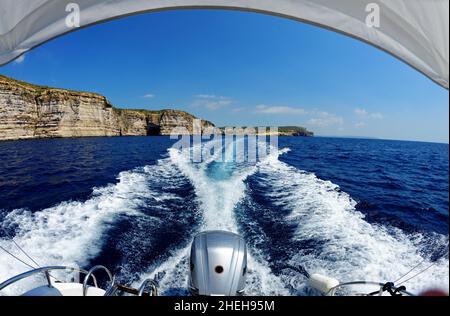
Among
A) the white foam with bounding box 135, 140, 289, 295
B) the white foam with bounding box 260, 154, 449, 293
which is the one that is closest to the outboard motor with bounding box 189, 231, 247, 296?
the white foam with bounding box 135, 140, 289, 295

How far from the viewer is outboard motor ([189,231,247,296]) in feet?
6.92

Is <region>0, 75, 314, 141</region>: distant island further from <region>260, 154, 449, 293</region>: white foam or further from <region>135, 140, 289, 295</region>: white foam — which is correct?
<region>260, 154, 449, 293</region>: white foam

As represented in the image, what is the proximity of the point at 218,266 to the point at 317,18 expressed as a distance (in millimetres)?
2025

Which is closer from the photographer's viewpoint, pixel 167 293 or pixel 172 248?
pixel 167 293

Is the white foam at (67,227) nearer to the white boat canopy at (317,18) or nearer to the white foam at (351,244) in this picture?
the white boat canopy at (317,18)

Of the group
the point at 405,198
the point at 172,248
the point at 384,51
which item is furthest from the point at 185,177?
the point at 384,51

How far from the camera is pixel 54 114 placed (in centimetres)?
3572

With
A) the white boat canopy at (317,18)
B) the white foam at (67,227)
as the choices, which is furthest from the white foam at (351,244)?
the white foam at (67,227)

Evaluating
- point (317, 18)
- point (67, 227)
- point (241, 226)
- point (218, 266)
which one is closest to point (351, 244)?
point (241, 226)

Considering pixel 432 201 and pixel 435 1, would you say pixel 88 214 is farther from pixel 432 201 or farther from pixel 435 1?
pixel 432 201

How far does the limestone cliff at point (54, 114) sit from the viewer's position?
96.9 feet
